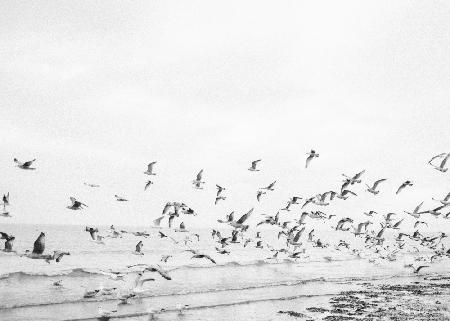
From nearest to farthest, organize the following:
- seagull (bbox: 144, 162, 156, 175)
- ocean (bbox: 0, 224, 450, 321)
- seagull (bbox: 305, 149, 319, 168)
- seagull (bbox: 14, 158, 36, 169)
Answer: seagull (bbox: 14, 158, 36, 169) < ocean (bbox: 0, 224, 450, 321) < seagull (bbox: 305, 149, 319, 168) < seagull (bbox: 144, 162, 156, 175)

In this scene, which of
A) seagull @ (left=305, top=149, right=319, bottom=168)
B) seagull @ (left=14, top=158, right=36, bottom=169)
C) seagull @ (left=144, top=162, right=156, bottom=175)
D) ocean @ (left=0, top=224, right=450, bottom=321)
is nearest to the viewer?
seagull @ (left=14, top=158, right=36, bottom=169)

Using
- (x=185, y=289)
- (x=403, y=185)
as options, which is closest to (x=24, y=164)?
(x=185, y=289)

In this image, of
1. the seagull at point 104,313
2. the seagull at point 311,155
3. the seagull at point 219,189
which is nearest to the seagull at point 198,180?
the seagull at point 219,189

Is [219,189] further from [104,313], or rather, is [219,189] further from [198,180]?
[104,313]

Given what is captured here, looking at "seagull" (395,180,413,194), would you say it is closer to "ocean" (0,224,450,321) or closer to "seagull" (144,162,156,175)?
"ocean" (0,224,450,321)

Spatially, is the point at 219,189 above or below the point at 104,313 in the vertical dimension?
above

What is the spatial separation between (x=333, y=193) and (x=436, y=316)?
911 cm

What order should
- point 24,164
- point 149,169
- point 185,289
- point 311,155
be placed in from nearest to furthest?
point 24,164 < point 311,155 < point 149,169 < point 185,289

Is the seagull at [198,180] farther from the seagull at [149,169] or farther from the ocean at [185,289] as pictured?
the ocean at [185,289]

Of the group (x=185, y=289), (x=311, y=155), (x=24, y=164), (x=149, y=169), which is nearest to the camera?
(x=24, y=164)

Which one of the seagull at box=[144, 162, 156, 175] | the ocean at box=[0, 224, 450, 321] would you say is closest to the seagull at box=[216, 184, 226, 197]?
the seagull at box=[144, 162, 156, 175]

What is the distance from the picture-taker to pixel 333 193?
94.1 ft

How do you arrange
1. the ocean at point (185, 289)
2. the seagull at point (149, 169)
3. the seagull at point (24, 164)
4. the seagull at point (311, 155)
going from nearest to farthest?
the seagull at point (24, 164), the ocean at point (185, 289), the seagull at point (311, 155), the seagull at point (149, 169)

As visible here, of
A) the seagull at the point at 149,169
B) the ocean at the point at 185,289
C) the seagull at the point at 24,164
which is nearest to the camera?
the seagull at the point at 24,164
